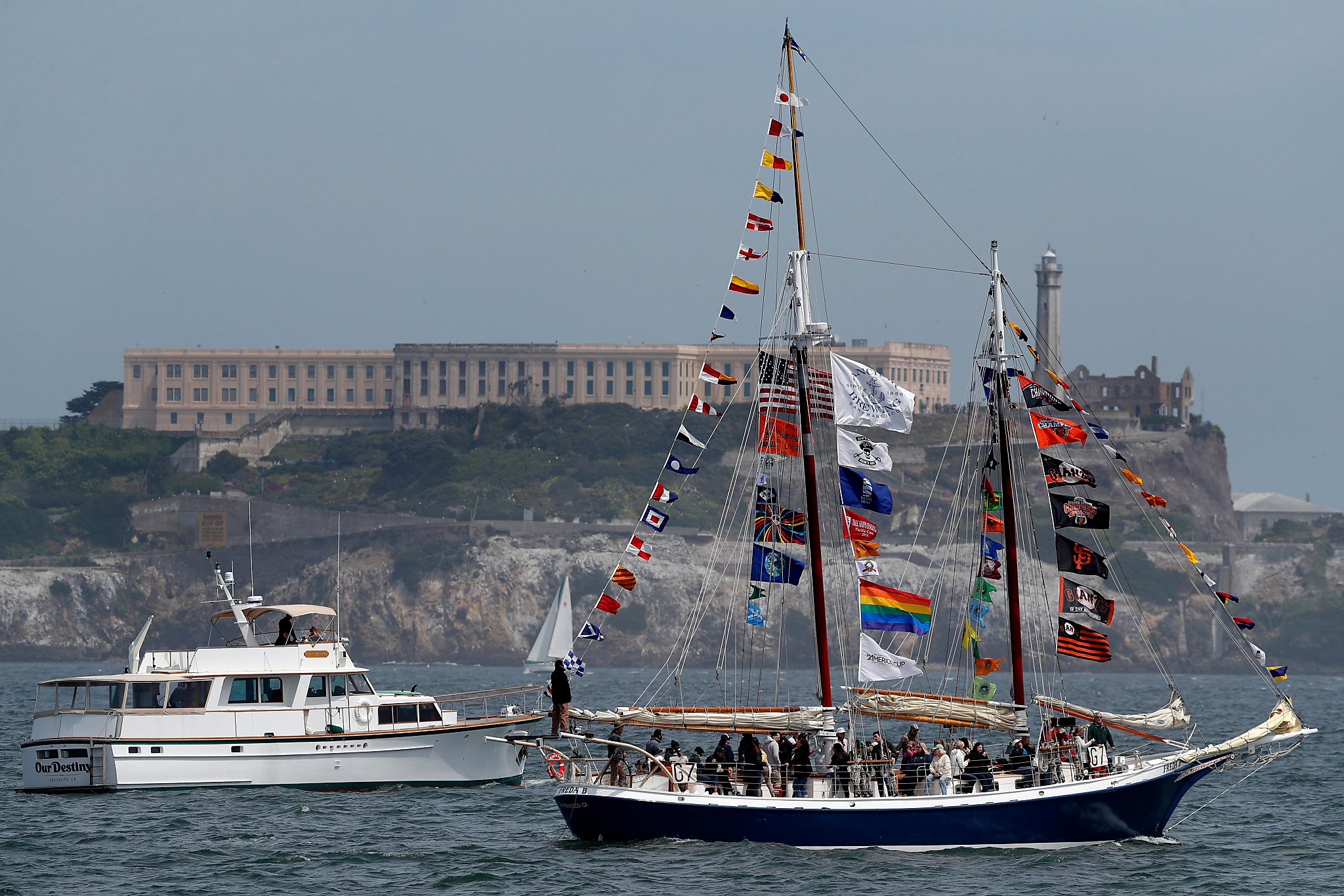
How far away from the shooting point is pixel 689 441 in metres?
39.9

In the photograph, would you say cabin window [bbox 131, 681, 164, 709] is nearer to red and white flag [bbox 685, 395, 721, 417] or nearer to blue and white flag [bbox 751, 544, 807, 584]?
blue and white flag [bbox 751, 544, 807, 584]

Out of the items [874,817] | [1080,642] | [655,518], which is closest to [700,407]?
[655,518]

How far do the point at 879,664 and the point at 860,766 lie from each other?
3070 mm

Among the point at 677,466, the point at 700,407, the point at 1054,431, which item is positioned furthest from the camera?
the point at 1054,431

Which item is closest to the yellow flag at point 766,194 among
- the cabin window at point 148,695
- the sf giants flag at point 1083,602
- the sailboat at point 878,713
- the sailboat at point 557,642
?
the sailboat at point 878,713

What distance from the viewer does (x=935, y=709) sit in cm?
3997

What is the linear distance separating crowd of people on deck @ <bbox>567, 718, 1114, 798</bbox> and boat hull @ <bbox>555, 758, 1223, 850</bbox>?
1.59ft

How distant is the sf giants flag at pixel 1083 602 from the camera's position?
134ft

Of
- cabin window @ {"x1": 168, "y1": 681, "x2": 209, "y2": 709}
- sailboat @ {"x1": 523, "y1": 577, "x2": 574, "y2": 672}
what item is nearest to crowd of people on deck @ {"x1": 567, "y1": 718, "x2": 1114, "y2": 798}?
cabin window @ {"x1": 168, "y1": 681, "x2": 209, "y2": 709}

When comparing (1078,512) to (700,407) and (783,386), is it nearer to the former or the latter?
(783,386)

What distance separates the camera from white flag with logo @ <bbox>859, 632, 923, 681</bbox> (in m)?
38.9

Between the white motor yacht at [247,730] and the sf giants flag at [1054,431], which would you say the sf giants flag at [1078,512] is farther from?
the white motor yacht at [247,730]

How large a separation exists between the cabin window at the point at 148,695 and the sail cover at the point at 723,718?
13.9 metres

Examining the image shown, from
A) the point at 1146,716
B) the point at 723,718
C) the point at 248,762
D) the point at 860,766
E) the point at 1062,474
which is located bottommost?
the point at 248,762
